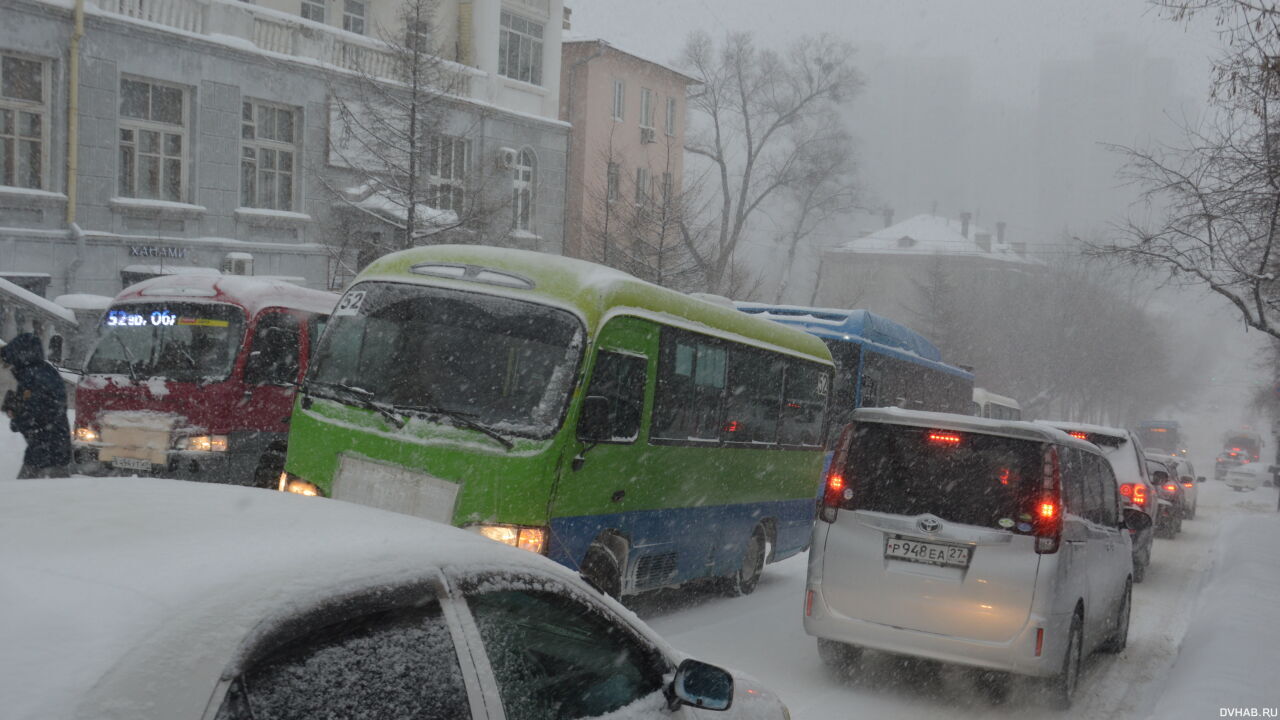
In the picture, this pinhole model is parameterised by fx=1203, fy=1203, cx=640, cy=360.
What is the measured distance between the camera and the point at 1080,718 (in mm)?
7879

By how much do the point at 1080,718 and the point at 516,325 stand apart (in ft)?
15.0

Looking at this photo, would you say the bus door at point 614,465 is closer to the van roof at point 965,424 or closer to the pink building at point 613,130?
the van roof at point 965,424

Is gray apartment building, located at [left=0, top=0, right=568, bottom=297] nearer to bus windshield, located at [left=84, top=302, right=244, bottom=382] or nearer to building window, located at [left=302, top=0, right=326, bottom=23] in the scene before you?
building window, located at [left=302, top=0, right=326, bottom=23]

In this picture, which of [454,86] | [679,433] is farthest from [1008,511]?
[454,86]

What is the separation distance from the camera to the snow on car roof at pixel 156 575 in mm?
2029

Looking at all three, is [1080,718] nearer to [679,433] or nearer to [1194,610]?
[679,433]

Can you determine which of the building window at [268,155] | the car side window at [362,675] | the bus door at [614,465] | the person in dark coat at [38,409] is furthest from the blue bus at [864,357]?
the car side window at [362,675]

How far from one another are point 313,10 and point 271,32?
3.19 m

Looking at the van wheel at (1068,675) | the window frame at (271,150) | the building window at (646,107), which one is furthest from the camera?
the building window at (646,107)

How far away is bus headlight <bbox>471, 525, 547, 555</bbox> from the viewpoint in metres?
7.75

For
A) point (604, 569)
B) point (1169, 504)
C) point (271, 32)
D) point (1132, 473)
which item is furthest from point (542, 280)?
point (271, 32)

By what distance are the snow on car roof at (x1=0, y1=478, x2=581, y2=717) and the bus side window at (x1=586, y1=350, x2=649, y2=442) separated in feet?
17.6

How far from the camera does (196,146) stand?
2678cm

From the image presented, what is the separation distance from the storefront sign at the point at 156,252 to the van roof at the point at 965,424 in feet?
69.1
